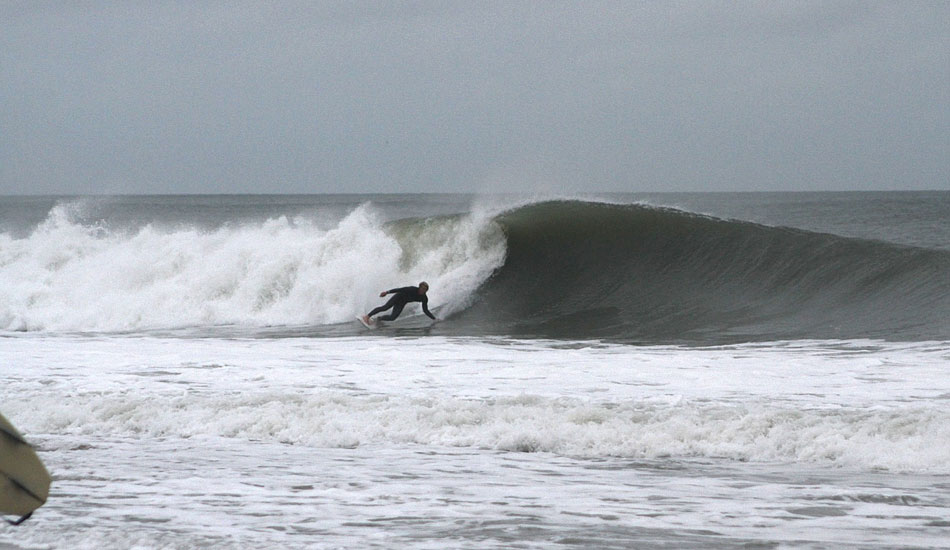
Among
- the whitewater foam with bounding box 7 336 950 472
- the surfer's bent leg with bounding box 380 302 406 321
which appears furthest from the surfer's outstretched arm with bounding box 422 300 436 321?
the whitewater foam with bounding box 7 336 950 472

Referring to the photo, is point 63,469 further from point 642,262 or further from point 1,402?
point 642,262

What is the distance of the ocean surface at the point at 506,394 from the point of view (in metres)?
4.78

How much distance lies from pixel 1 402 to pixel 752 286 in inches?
404

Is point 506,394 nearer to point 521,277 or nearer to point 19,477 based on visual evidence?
point 19,477

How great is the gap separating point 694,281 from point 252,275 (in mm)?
7341

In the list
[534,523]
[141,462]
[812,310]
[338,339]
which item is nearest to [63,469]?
[141,462]

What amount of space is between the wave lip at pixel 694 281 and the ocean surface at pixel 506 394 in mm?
63

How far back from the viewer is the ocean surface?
4.78 metres

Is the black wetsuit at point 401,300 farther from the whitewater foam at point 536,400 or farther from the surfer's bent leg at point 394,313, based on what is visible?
the whitewater foam at point 536,400

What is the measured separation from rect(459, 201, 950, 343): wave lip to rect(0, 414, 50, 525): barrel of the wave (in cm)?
996

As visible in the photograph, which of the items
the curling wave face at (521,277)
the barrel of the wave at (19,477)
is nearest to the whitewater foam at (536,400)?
the curling wave face at (521,277)

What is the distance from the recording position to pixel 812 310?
42.2 ft

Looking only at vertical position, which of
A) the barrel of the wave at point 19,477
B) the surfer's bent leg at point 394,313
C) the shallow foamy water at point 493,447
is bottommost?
the shallow foamy water at point 493,447

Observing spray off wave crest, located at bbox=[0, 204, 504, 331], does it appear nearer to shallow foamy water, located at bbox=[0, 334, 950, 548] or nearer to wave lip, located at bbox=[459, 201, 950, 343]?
wave lip, located at bbox=[459, 201, 950, 343]
